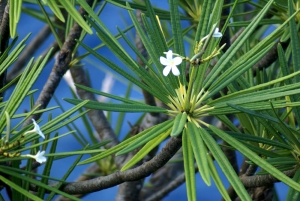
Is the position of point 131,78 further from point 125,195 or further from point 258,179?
point 125,195

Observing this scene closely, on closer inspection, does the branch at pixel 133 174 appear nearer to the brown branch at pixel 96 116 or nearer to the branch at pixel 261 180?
the branch at pixel 261 180

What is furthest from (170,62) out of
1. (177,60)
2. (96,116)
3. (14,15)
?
(96,116)

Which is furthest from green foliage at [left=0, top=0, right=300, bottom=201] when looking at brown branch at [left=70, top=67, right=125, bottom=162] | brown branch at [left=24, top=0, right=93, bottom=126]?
brown branch at [left=70, top=67, right=125, bottom=162]

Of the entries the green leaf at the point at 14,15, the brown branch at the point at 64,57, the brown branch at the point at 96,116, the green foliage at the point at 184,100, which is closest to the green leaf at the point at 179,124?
the green foliage at the point at 184,100

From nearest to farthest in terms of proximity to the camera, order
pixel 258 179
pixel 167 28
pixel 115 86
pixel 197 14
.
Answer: pixel 258 179 → pixel 197 14 → pixel 167 28 → pixel 115 86

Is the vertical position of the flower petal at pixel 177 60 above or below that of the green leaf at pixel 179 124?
above

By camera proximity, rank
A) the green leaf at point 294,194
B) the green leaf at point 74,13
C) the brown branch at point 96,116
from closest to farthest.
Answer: the green leaf at point 74,13 → the green leaf at point 294,194 → the brown branch at point 96,116

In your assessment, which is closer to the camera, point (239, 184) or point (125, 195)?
point (239, 184)

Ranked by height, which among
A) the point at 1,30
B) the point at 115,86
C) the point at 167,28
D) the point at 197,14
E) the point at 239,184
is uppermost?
the point at 115,86

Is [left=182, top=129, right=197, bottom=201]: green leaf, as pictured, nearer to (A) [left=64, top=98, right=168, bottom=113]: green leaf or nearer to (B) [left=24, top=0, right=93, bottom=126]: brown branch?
(A) [left=64, top=98, right=168, bottom=113]: green leaf

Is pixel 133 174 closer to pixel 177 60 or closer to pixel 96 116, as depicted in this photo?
pixel 177 60

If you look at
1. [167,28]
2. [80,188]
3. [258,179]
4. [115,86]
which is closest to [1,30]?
[80,188]
